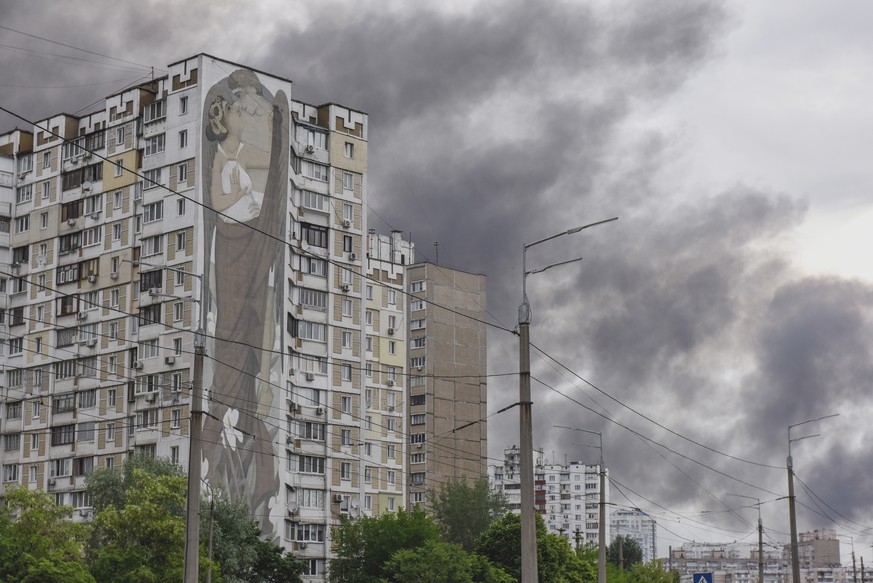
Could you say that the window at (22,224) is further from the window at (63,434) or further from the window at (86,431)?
the window at (86,431)

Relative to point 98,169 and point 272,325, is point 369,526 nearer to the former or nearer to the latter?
point 272,325

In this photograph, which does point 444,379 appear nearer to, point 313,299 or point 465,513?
point 465,513

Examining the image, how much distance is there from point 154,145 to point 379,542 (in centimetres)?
3447

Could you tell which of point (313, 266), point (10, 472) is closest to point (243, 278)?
point (313, 266)

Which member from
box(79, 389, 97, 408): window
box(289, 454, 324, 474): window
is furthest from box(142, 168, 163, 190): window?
box(289, 454, 324, 474): window

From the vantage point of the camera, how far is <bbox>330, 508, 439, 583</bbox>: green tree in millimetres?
75625

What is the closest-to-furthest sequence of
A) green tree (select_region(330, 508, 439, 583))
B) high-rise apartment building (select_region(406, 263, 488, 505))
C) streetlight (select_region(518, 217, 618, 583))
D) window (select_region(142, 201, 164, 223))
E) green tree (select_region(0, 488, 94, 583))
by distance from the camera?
streetlight (select_region(518, 217, 618, 583))
green tree (select_region(0, 488, 94, 583))
green tree (select_region(330, 508, 439, 583))
window (select_region(142, 201, 164, 223))
high-rise apartment building (select_region(406, 263, 488, 505))

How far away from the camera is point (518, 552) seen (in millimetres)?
75938

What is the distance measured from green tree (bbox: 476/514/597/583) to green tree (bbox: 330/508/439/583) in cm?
328

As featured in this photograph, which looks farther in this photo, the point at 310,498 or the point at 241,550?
the point at 310,498

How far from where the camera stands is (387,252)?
136m

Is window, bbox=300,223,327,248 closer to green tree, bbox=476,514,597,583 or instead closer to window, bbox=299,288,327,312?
window, bbox=299,288,327,312

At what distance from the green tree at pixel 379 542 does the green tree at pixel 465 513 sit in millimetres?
36685

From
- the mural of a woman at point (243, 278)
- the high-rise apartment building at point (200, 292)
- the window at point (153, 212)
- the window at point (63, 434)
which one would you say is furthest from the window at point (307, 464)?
the window at point (153, 212)
